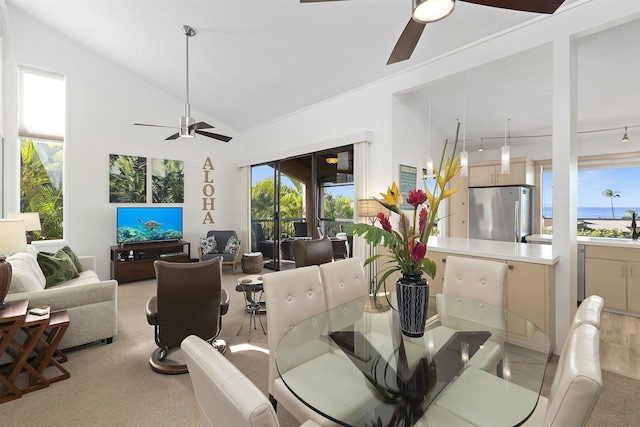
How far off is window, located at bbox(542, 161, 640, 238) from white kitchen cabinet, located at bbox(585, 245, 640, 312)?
2.02m

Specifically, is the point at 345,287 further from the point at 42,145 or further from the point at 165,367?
the point at 42,145

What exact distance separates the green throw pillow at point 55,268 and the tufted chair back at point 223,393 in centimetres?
361

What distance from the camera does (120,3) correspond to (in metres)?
3.91

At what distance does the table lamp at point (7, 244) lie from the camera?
2.27 m

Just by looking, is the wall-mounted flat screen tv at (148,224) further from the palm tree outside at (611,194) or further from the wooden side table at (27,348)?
the palm tree outside at (611,194)

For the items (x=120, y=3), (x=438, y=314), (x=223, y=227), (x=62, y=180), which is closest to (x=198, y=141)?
(x=223, y=227)

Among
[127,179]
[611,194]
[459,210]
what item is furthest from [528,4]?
[127,179]

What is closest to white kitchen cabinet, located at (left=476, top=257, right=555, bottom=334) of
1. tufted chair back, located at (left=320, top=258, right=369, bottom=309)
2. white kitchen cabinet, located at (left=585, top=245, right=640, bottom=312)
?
tufted chair back, located at (left=320, top=258, right=369, bottom=309)

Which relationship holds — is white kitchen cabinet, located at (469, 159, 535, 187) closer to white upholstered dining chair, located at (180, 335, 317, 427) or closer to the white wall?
the white wall

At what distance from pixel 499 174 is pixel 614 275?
230 centimetres

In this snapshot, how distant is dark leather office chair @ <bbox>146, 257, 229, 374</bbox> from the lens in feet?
7.72

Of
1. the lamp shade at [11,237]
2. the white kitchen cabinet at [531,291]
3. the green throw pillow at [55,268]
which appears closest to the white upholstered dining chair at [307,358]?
the white kitchen cabinet at [531,291]

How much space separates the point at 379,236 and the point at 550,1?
139cm

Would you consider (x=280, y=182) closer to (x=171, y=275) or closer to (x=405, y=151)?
(x=405, y=151)
